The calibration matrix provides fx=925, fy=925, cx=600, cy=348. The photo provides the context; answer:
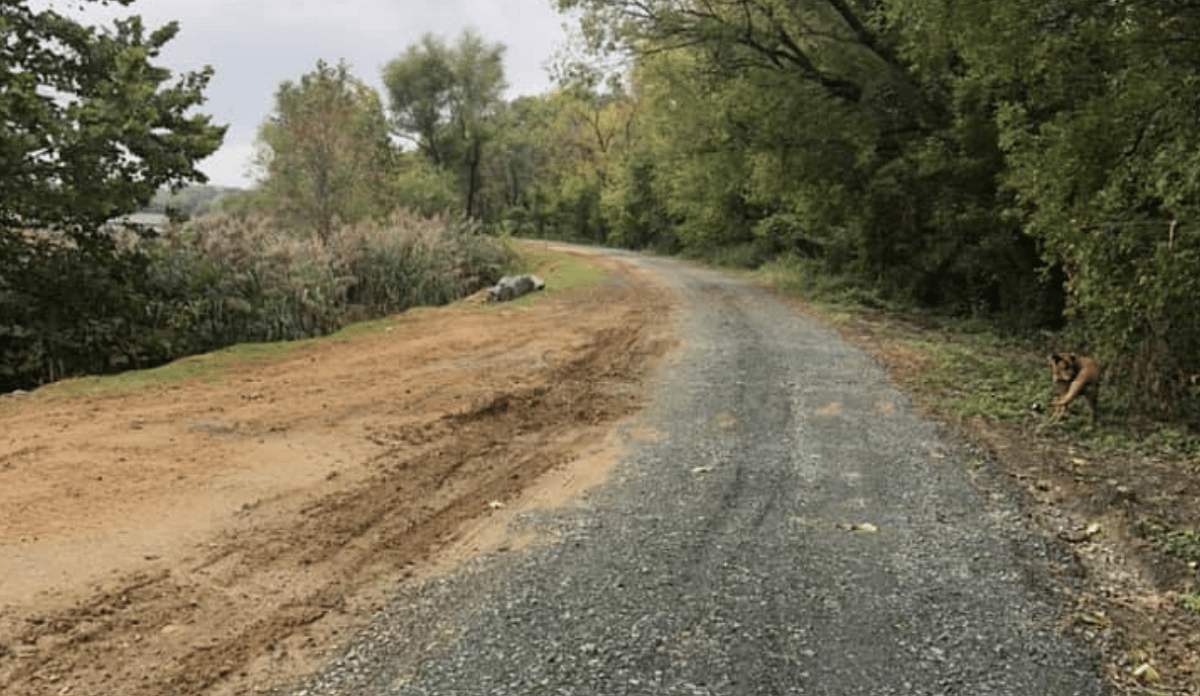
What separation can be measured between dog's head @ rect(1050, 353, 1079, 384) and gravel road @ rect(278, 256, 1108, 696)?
1.71m

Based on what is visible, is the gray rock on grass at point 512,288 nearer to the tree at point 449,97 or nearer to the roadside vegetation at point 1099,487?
the roadside vegetation at point 1099,487

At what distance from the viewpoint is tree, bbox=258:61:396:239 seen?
77.6 ft

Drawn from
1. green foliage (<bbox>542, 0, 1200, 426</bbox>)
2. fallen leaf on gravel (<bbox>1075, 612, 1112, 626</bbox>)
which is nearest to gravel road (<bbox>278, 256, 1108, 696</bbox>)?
fallen leaf on gravel (<bbox>1075, 612, 1112, 626</bbox>)

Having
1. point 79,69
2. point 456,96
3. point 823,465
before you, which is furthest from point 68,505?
point 456,96

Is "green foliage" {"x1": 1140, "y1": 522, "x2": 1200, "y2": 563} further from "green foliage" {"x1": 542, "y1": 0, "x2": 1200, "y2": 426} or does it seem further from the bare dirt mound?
the bare dirt mound

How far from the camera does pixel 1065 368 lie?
8414 mm

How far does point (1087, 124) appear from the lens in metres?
8.38

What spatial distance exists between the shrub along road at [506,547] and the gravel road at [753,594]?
18 mm

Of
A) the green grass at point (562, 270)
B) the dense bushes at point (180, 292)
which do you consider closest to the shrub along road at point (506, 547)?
the dense bushes at point (180, 292)

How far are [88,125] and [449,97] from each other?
35783 millimetres

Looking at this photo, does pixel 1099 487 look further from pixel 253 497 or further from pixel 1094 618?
pixel 253 497

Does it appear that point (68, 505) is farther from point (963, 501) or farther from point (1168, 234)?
point (1168, 234)

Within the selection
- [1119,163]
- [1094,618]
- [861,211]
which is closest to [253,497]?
[1094,618]

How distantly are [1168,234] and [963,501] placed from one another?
123 inches
